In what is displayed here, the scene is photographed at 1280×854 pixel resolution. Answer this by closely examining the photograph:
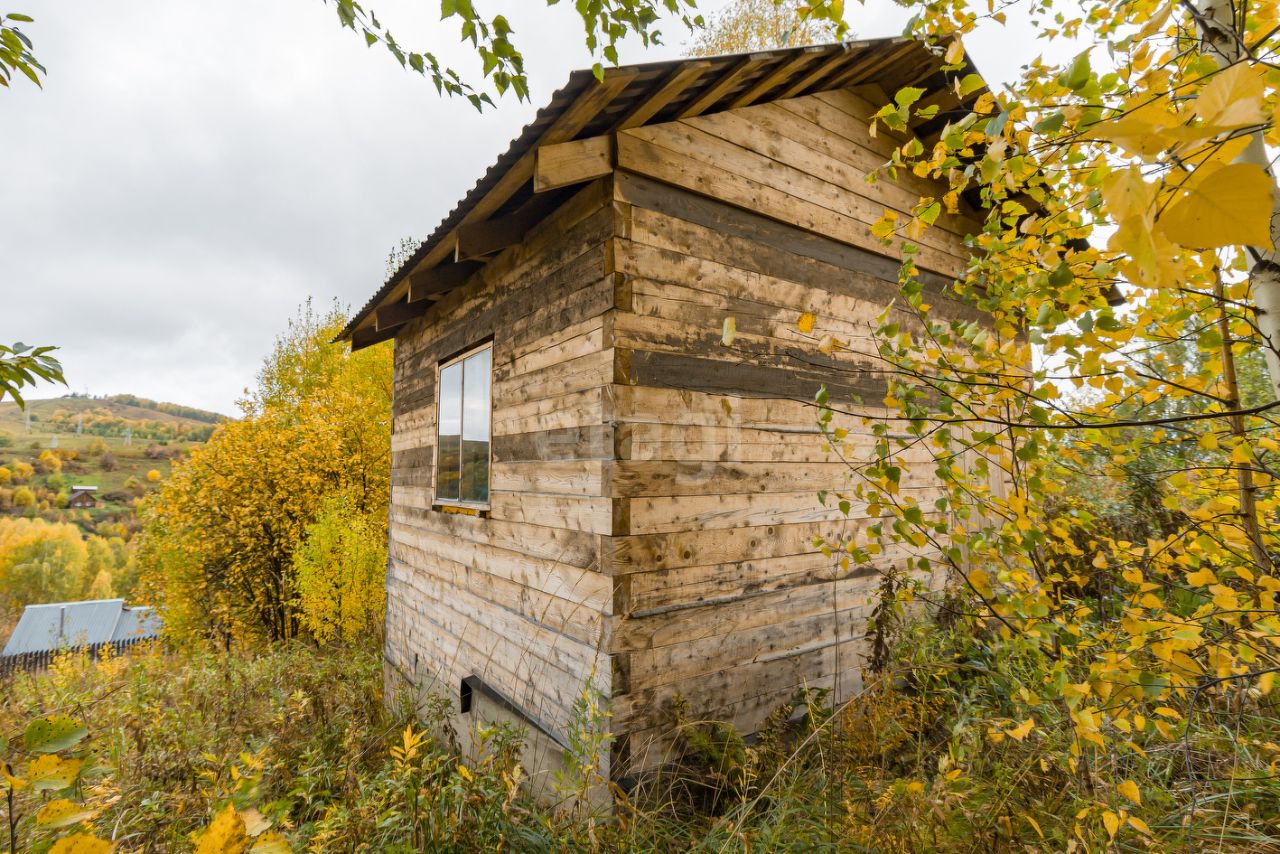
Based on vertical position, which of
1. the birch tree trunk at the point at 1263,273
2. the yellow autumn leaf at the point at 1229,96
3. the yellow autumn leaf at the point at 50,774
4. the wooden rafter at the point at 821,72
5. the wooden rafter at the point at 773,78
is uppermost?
the wooden rafter at the point at 821,72

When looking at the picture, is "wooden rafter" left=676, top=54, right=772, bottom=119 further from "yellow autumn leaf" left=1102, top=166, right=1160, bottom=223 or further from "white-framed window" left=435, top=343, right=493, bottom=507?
"yellow autumn leaf" left=1102, top=166, right=1160, bottom=223

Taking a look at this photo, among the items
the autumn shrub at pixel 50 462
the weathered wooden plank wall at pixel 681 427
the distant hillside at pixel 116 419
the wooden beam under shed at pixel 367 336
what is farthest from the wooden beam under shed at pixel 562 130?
the autumn shrub at pixel 50 462

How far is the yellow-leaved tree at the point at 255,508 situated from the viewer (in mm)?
13234

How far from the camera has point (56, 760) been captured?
979 mm

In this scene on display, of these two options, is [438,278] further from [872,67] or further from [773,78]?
[872,67]

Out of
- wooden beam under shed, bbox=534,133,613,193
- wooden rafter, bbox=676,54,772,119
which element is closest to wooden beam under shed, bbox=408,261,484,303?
wooden beam under shed, bbox=534,133,613,193

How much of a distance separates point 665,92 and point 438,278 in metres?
2.64

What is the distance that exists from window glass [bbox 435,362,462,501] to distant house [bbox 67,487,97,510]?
86.9 meters

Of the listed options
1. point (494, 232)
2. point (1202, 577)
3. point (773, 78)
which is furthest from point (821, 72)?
point (1202, 577)

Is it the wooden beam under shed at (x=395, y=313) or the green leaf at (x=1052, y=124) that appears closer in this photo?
the green leaf at (x=1052, y=124)

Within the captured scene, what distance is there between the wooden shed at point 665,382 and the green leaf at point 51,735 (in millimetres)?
2311

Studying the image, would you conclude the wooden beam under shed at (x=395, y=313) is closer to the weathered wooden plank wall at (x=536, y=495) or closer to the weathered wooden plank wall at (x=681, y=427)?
the weathered wooden plank wall at (x=536, y=495)

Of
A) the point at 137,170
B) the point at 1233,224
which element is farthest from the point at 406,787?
the point at 137,170

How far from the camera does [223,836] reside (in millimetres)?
892
